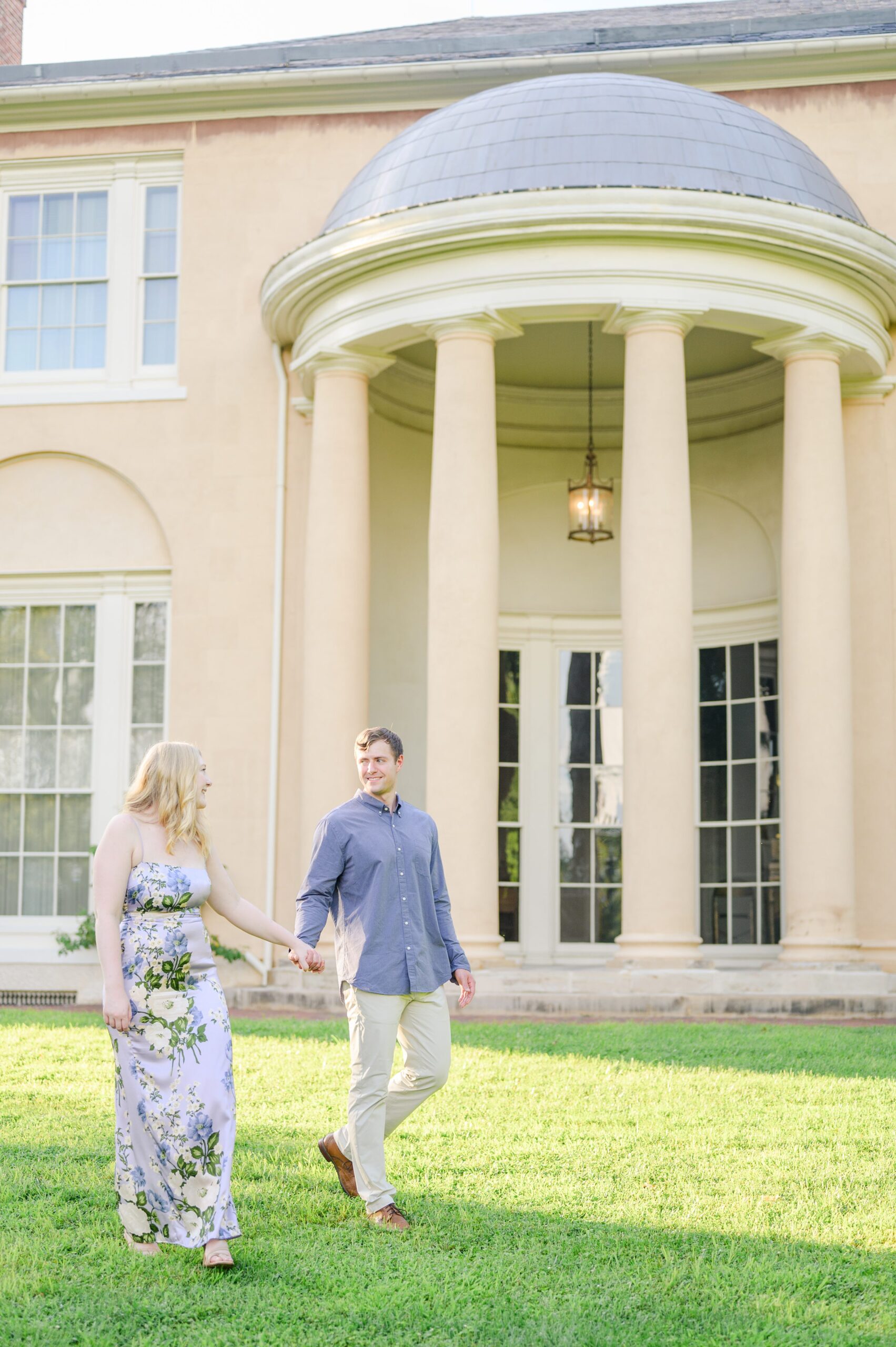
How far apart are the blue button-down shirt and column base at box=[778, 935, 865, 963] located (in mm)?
7219

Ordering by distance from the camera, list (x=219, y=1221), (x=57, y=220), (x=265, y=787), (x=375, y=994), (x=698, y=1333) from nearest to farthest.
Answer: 1. (x=698, y=1333)
2. (x=219, y=1221)
3. (x=375, y=994)
4. (x=265, y=787)
5. (x=57, y=220)

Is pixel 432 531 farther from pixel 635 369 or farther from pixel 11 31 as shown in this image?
pixel 11 31

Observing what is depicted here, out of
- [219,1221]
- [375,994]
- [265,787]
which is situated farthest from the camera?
[265,787]

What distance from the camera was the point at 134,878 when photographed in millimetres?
5453

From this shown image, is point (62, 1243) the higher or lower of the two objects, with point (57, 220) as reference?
lower

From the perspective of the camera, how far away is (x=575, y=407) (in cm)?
1722

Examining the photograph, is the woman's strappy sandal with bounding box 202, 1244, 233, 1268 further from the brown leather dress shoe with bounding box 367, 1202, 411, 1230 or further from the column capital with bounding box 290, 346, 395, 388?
the column capital with bounding box 290, 346, 395, 388

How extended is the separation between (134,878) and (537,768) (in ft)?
38.6

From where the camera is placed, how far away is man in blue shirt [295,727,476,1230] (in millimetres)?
5848

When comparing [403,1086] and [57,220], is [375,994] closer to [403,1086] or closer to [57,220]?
[403,1086]

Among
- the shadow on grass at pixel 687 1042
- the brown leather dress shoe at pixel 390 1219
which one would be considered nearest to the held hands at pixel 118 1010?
the brown leather dress shoe at pixel 390 1219

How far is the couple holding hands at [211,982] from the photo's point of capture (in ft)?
17.4

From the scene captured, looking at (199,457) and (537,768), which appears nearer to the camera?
(199,457)

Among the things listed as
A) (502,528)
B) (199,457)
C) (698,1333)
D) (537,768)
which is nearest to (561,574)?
(502,528)
